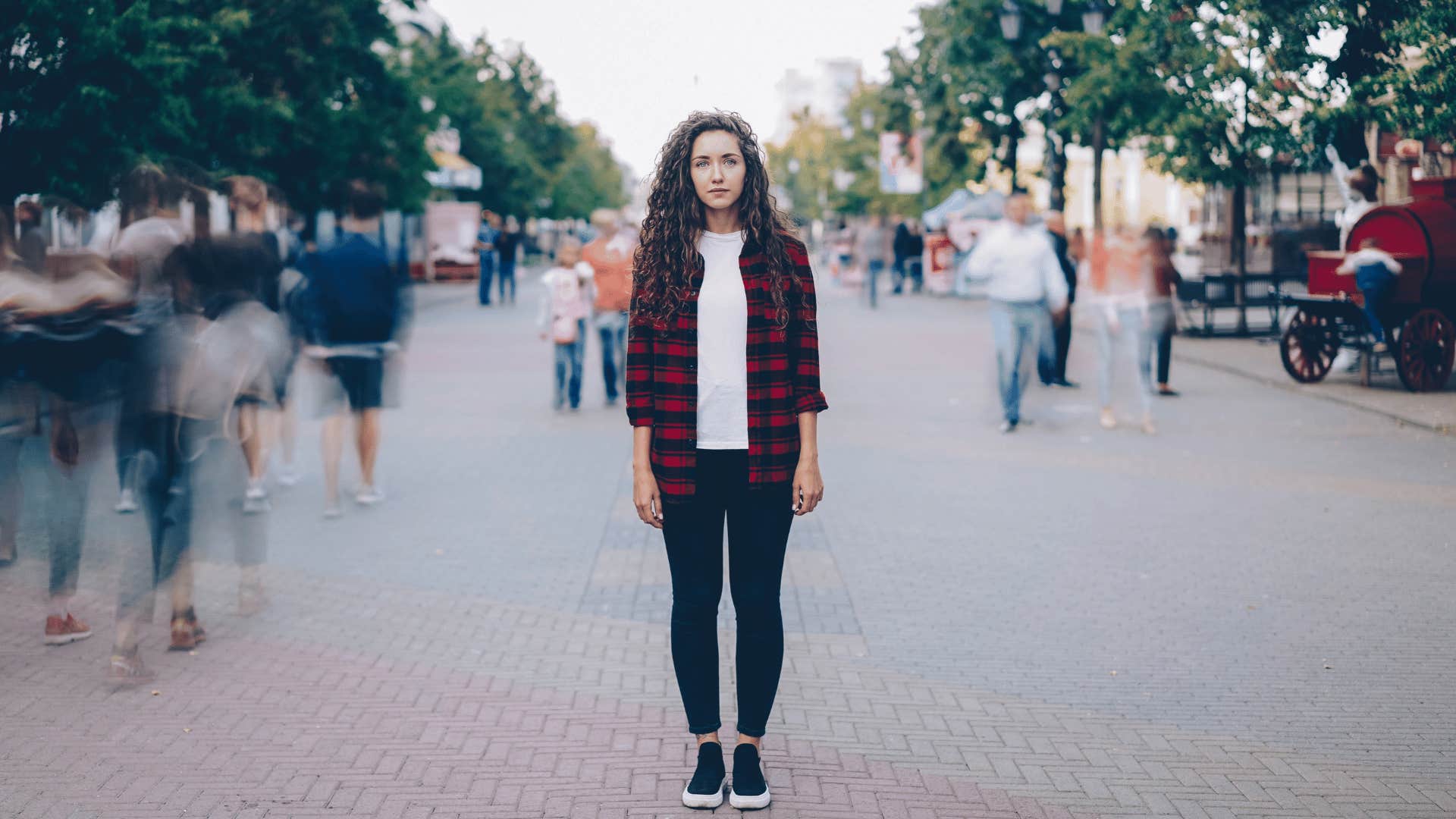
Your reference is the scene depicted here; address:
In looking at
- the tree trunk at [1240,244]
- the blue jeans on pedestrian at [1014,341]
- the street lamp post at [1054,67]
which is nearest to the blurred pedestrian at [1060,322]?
the blue jeans on pedestrian at [1014,341]

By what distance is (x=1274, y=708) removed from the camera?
503 centimetres

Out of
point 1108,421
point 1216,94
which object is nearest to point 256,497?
point 1108,421

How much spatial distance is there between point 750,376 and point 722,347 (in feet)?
0.37

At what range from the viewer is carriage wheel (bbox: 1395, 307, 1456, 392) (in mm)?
13430

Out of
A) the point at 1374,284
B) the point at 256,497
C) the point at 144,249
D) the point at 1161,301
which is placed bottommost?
the point at 256,497

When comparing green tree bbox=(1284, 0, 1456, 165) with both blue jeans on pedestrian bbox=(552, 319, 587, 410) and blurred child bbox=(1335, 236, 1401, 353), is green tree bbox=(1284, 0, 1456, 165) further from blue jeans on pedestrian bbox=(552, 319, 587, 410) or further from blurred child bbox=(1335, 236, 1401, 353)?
blue jeans on pedestrian bbox=(552, 319, 587, 410)

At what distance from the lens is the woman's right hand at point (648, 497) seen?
4031 mm

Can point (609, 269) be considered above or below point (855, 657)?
above

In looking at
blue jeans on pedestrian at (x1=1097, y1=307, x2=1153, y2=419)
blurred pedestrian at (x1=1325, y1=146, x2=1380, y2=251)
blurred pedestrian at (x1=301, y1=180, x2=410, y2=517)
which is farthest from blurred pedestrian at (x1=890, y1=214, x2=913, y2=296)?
blurred pedestrian at (x1=301, y1=180, x2=410, y2=517)

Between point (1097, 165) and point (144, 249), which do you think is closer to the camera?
point (144, 249)

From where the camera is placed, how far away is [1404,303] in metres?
13.6

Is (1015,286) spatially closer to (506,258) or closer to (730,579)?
(730,579)

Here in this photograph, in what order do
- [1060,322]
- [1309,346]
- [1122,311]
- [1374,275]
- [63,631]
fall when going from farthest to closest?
[1060,322], [1309,346], [1374,275], [1122,311], [63,631]

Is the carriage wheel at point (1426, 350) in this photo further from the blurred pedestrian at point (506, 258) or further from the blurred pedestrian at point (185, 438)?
the blurred pedestrian at point (506, 258)
